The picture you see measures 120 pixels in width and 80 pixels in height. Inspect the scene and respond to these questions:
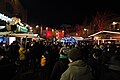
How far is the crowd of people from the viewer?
162 inches

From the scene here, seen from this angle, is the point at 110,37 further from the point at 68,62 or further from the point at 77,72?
the point at 77,72

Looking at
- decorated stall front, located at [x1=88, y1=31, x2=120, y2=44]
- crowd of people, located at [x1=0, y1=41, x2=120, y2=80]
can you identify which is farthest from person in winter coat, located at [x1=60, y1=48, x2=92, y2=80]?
decorated stall front, located at [x1=88, y1=31, x2=120, y2=44]

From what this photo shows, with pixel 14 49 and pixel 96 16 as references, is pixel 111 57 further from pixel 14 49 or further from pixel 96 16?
pixel 96 16

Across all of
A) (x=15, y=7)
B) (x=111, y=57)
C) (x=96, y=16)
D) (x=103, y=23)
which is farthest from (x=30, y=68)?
(x=96, y=16)

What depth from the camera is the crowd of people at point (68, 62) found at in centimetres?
411

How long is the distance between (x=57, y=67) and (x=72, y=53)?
197 cm

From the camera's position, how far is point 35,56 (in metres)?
16.3

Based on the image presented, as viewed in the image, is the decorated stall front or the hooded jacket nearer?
the hooded jacket

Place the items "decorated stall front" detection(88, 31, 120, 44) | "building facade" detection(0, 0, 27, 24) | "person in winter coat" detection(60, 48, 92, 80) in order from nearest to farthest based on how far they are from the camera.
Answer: "person in winter coat" detection(60, 48, 92, 80) < "decorated stall front" detection(88, 31, 120, 44) < "building facade" detection(0, 0, 27, 24)

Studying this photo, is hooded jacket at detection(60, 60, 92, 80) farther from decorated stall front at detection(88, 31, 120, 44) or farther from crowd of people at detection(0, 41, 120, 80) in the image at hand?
decorated stall front at detection(88, 31, 120, 44)

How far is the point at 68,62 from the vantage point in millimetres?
6254

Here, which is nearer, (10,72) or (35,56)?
(10,72)

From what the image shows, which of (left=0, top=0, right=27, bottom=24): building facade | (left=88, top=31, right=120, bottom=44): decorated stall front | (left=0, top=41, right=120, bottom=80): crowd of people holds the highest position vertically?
(left=0, top=0, right=27, bottom=24): building facade

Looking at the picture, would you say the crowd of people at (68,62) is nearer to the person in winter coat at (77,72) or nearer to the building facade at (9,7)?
the person in winter coat at (77,72)
